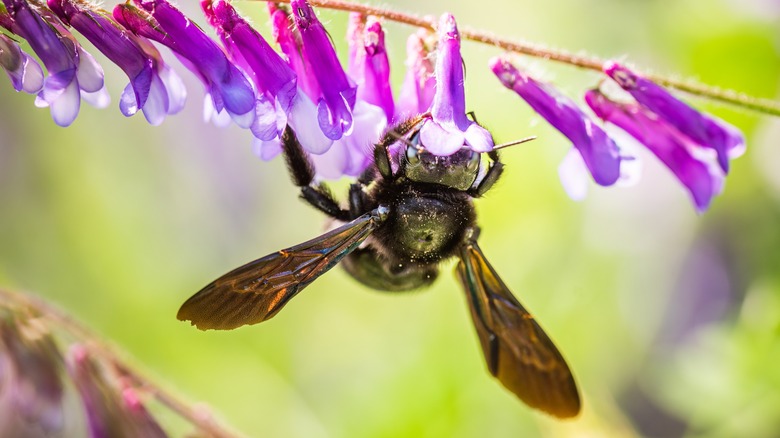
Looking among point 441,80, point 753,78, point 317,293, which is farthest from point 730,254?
point 441,80

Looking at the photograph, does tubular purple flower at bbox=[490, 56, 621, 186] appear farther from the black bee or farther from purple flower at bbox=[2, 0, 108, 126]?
purple flower at bbox=[2, 0, 108, 126]

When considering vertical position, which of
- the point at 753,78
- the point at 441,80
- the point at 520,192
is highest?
the point at 753,78

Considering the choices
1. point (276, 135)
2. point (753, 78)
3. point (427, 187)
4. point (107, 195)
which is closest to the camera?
point (276, 135)

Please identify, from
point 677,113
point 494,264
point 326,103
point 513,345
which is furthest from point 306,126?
point 494,264

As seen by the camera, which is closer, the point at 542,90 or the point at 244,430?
the point at 542,90

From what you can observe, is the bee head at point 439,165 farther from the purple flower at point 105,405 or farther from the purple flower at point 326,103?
the purple flower at point 105,405

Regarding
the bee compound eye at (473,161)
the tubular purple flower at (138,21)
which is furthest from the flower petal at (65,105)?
the bee compound eye at (473,161)

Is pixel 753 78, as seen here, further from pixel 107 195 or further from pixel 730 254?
pixel 107 195
